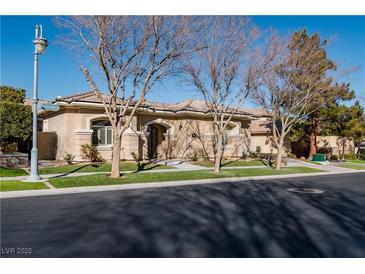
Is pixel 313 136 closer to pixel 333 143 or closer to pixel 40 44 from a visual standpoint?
pixel 333 143

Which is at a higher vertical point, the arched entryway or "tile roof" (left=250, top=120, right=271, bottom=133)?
"tile roof" (left=250, top=120, right=271, bottom=133)

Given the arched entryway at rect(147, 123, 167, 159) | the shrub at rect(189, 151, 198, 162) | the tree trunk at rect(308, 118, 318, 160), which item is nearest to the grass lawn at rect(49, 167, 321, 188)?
the shrub at rect(189, 151, 198, 162)

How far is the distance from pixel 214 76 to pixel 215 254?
14.3m

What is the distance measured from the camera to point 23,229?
6.88m

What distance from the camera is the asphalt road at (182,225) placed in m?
5.72

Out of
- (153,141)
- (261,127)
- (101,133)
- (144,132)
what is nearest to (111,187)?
(101,133)

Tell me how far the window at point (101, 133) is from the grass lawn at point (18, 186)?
900 centimetres

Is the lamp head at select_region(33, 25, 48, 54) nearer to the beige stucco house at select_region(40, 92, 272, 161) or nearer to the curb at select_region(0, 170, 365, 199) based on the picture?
the curb at select_region(0, 170, 365, 199)

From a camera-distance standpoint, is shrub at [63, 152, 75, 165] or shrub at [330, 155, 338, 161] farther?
shrub at [330, 155, 338, 161]

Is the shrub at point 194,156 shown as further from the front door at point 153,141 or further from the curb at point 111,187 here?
the curb at point 111,187

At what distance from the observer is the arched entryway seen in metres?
25.9

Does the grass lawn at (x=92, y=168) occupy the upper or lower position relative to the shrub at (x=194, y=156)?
lower

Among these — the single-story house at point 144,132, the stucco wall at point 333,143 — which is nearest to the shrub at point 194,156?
the single-story house at point 144,132

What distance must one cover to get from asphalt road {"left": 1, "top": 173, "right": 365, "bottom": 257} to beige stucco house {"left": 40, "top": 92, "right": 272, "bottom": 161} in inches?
401
